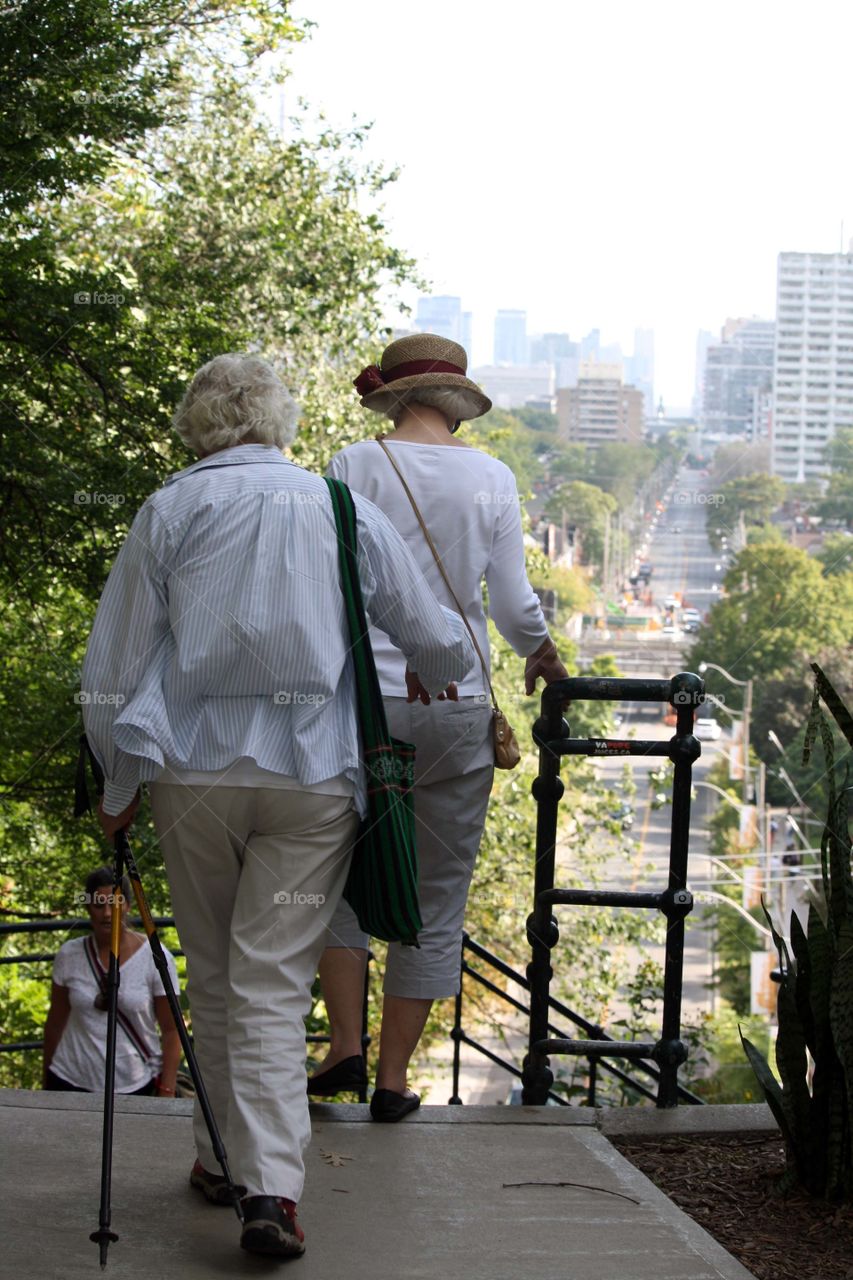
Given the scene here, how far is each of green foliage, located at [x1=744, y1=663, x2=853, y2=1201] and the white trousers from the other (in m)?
1.03

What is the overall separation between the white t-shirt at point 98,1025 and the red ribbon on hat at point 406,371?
233 centimetres

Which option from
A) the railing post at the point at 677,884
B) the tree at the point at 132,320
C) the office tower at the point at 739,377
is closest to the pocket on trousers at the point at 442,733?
the railing post at the point at 677,884

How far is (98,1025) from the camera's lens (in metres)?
4.99

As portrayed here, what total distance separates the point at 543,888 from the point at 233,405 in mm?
1677

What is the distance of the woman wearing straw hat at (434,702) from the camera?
3.52m

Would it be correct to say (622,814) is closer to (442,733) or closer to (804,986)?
(442,733)

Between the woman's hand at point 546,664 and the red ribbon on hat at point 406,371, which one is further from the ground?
the red ribbon on hat at point 406,371

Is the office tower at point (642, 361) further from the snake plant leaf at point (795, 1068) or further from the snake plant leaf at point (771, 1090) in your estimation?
the snake plant leaf at point (795, 1068)

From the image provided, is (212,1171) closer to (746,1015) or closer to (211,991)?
(211,991)

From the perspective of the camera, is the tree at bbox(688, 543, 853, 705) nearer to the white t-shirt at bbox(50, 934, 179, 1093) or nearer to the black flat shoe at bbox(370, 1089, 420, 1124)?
the white t-shirt at bbox(50, 934, 179, 1093)

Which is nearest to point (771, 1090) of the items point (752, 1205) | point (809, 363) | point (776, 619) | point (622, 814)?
point (752, 1205)

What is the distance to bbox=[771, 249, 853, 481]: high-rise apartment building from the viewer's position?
61.9 meters

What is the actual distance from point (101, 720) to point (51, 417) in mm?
7382

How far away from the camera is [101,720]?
2.69m
